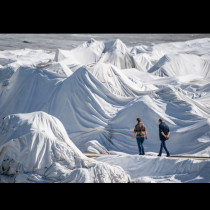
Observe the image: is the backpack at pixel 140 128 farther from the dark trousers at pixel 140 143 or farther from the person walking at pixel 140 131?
the dark trousers at pixel 140 143

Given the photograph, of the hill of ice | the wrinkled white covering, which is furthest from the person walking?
the wrinkled white covering

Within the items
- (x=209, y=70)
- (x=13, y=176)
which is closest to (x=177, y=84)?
(x=209, y=70)

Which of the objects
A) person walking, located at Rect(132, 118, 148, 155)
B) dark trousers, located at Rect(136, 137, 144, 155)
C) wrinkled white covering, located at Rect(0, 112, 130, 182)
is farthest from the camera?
dark trousers, located at Rect(136, 137, 144, 155)

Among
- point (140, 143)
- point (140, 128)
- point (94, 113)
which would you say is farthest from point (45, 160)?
point (94, 113)

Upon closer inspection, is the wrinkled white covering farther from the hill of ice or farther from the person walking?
the person walking

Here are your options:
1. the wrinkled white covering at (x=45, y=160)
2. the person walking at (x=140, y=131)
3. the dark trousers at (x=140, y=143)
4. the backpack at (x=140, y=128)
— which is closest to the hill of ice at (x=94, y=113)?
the wrinkled white covering at (x=45, y=160)

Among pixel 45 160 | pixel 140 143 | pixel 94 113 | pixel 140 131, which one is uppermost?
pixel 94 113

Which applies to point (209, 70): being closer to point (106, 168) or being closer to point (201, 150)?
point (201, 150)

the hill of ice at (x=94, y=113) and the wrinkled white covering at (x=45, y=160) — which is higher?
the hill of ice at (x=94, y=113)

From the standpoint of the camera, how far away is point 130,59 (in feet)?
86.7

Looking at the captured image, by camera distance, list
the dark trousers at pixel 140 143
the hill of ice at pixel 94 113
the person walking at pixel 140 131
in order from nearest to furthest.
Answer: the hill of ice at pixel 94 113, the person walking at pixel 140 131, the dark trousers at pixel 140 143

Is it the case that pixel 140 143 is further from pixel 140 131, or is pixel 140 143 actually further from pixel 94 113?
pixel 94 113

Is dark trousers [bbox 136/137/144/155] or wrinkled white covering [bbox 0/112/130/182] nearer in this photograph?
wrinkled white covering [bbox 0/112/130/182]

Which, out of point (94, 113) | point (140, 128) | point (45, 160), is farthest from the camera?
point (94, 113)
